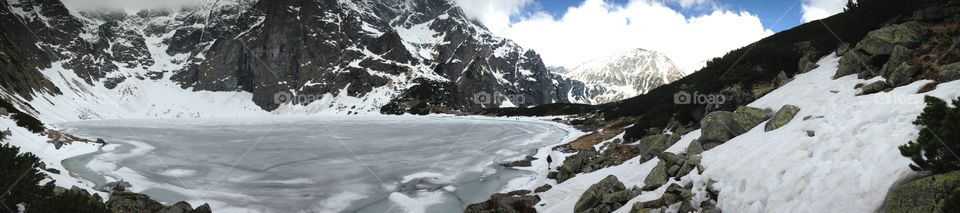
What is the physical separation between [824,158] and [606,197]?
4628 millimetres

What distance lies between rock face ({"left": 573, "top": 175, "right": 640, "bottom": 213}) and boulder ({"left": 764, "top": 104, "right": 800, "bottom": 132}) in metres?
4.12

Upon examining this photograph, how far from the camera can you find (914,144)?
676cm

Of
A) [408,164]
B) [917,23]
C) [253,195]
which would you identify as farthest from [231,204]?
[917,23]

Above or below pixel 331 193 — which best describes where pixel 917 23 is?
above

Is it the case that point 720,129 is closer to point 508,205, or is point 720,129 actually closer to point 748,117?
point 748,117

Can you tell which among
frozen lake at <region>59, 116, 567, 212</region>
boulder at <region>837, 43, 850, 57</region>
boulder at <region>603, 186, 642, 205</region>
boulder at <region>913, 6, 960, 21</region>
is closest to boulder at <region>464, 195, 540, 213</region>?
frozen lake at <region>59, 116, 567, 212</region>

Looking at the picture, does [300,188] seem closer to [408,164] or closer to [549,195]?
[408,164]

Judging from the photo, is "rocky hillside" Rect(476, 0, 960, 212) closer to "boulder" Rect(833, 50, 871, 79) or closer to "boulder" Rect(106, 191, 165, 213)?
"boulder" Rect(833, 50, 871, 79)

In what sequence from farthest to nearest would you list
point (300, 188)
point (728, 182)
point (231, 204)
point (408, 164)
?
1. point (408, 164)
2. point (300, 188)
3. point (231, 204)
4. point (728, 182)

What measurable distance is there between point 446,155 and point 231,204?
1574 cm

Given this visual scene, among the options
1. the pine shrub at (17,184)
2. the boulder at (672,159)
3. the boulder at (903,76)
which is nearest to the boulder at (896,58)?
the boulder at (903,76)

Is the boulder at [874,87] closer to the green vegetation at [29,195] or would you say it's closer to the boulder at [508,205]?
the boulder at [508,205]

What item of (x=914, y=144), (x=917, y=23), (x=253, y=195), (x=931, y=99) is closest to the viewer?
(x=914, y=144)

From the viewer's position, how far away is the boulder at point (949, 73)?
10328mm
